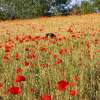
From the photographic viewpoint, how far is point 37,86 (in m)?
3.95

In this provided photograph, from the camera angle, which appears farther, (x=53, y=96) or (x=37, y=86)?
(x=37, y=86)

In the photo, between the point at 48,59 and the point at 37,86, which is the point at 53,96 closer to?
the point at 37,86

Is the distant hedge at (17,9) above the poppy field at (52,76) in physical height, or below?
below

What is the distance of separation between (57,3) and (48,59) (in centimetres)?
3781

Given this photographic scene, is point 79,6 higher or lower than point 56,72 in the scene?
lower

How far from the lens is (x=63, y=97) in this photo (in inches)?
130

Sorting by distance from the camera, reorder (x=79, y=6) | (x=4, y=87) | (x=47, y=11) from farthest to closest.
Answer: (x=79, y=6) < (x=47, y=11) < (x=4, y=87)

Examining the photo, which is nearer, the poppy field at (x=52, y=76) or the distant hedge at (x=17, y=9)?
the poppy field at (x=52, y=76)

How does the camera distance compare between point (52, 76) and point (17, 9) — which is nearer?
point (52, 76)

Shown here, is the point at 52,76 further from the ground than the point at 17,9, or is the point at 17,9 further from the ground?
the point at 52,76

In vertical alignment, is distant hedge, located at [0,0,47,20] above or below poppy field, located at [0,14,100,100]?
below

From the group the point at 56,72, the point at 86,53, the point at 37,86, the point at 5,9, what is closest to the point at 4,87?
the point at 37,86

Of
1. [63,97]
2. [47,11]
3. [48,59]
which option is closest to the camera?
[63,97]

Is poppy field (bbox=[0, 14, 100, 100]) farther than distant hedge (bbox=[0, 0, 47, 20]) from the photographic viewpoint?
No
